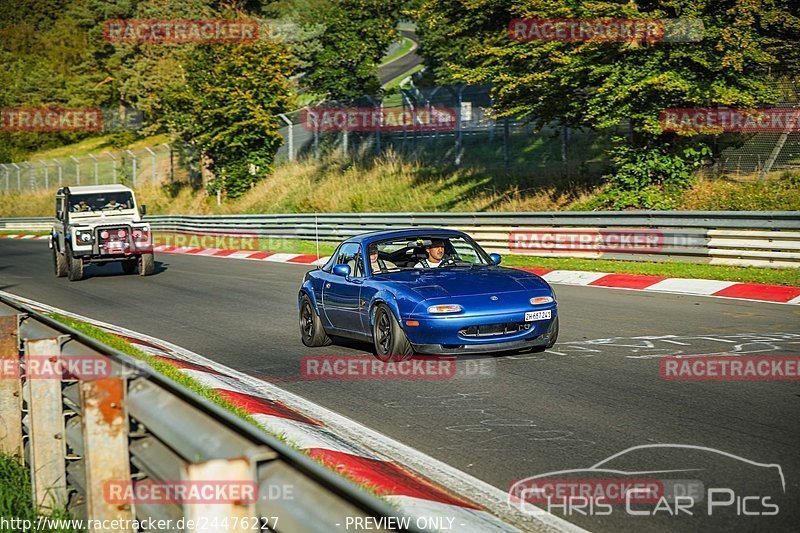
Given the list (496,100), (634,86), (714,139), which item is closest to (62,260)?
(496,100)

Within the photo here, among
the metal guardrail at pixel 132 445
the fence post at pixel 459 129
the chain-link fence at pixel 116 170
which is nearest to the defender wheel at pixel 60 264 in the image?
the fence post at pixel 459 129

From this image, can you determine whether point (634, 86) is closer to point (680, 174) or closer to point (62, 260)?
point (680, 174)

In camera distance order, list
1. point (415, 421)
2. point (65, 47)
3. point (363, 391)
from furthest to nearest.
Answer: point (65, 47)
point (363, 391)
point (415, 421)

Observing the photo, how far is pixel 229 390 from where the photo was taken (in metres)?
9.33

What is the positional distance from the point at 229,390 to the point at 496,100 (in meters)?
16.9

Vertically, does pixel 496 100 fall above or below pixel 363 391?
above

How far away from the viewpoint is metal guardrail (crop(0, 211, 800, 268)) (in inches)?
693

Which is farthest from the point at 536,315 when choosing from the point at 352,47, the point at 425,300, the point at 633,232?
the point at 352,47

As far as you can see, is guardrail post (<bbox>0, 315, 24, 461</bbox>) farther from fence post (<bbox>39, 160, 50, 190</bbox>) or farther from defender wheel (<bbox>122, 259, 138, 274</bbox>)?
fence post (<bbox>39, 160, 50, 190</bbox>)

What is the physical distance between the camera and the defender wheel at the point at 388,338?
1039 cm

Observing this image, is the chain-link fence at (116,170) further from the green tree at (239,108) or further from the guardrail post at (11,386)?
the guardrail post at (11,386)

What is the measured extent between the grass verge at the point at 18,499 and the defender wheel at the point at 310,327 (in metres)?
6.11

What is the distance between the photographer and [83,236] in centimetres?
2427

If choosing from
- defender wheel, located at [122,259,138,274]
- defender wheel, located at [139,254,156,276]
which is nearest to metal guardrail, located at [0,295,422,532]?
defender wheel, located at [139,254,156,276]
